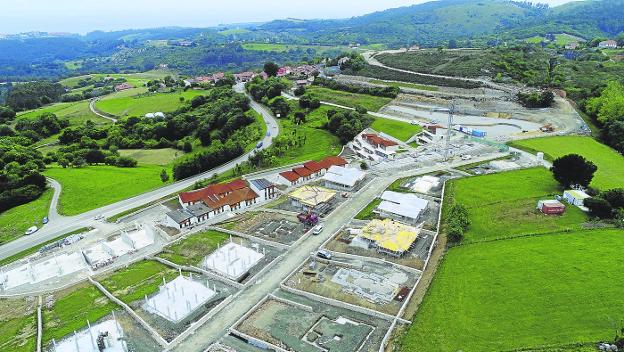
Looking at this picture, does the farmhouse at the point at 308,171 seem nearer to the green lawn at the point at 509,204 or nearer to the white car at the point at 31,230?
the green lawn at the point at 509,204

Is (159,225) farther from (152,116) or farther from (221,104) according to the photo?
(152,116)

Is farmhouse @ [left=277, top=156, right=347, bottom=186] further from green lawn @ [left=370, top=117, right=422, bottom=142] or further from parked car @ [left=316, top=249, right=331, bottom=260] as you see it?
parked car @ [left=316, top=249, right=331, bottom=260]

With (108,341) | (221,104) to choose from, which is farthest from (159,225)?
(221,104)

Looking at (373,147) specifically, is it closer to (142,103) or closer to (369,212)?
(369,212)

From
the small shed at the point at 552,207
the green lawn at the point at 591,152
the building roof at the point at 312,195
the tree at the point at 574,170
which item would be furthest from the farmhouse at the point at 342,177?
the green lawn at the point at 591,152

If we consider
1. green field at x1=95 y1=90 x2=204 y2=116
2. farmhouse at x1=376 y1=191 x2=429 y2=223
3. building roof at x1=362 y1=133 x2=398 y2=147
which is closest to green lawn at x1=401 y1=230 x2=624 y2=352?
farmhouse at x1=376 y1=191 x2=429 y2=223

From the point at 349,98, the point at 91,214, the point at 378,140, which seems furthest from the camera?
the point at 349,98

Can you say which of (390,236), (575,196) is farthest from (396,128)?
(390,236)
